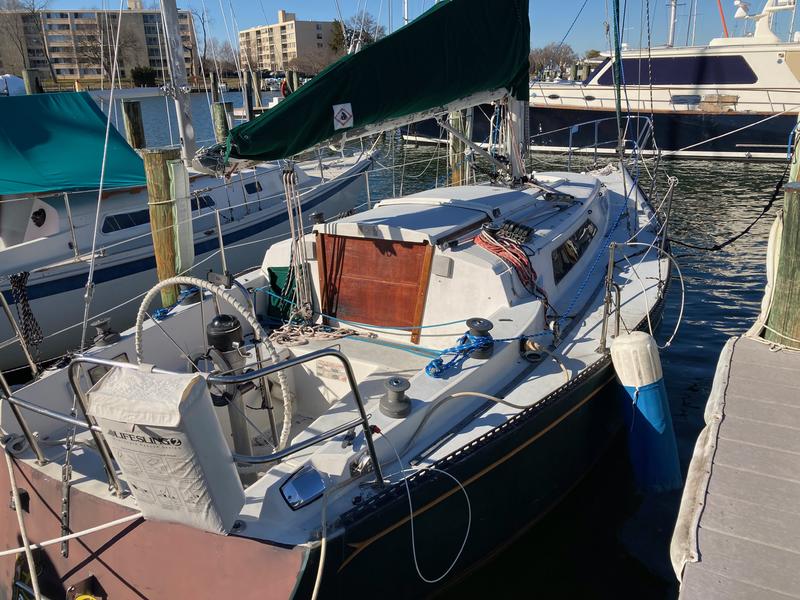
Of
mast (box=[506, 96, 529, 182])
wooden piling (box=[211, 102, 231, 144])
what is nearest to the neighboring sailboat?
mast (box=[506, 96, 529, 182])

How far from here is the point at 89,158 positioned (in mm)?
10180

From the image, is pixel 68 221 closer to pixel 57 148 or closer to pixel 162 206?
pixel 57 148

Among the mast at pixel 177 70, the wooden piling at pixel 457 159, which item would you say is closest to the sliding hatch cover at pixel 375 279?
the mast at pixel 177 70

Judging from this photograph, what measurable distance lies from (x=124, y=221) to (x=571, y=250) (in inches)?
305

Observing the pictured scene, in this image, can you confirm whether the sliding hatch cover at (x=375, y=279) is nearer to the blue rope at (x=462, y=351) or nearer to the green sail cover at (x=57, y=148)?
the blue rope at (x=462, y=351)

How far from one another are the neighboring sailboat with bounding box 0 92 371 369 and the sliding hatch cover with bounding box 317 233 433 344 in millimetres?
3374

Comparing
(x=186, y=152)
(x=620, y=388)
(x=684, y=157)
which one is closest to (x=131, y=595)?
(x=620, y=388)

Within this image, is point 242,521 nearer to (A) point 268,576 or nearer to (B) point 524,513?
(A) point 268,576

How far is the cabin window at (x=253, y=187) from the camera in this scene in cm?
1257

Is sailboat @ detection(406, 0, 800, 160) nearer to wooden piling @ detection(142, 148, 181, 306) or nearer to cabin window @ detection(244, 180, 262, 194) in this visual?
cabin window @ detection(244, 180, 262, 194)

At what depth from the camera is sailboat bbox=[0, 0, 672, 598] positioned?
10.3 ft

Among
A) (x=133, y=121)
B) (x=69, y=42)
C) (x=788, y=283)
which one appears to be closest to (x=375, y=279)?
(x=788, y=283)

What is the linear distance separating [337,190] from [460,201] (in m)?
8.06

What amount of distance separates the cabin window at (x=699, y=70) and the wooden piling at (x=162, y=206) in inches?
808
